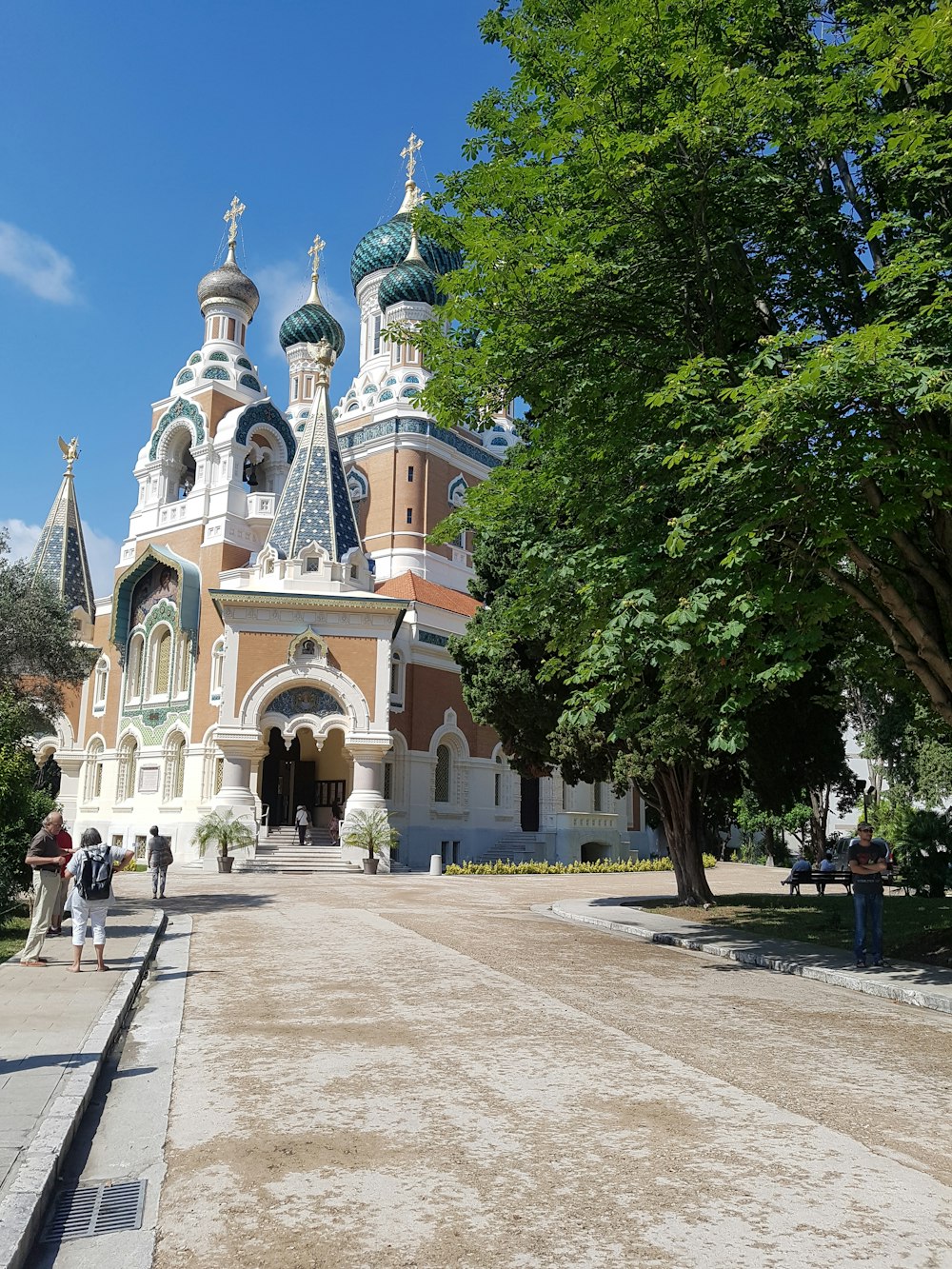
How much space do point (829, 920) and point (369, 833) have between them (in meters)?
15.2

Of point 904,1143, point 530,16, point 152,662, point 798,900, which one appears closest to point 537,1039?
point 904,1143

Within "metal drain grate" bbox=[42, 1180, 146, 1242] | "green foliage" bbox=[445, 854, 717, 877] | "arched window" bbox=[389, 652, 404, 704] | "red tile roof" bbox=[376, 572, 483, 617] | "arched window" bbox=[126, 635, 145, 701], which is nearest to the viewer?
"metal drain grate" bbox=[42, 1180, 146, 1242]

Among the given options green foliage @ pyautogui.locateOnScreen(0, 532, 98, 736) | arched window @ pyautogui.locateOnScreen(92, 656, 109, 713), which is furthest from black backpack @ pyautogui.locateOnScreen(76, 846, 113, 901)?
arched window @ pyautogui.locateOnScreen(92, 656, 109, 713)

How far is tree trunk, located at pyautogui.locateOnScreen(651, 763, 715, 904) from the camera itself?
18.1 m

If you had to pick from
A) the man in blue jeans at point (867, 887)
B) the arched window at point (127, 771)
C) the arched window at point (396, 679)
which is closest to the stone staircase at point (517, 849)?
the arched window at point (396, 679)

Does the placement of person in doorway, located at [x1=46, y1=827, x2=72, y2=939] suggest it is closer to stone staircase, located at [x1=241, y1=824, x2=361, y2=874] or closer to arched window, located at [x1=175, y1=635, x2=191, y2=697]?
stone staircase, located at [x1=241, y1=824, x2=361, y2=874]

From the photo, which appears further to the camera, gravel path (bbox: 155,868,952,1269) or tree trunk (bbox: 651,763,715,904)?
tree trunk (bbox: 651,763,715,904)

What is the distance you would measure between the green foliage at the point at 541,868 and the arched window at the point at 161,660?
41.8 feet

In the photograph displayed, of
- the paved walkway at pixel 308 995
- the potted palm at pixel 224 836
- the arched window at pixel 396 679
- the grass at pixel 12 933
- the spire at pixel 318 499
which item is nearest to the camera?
the paved walkway at pixel 308 995

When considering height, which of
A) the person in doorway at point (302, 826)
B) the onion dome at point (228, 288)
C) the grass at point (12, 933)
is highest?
the onion dome at point (228, 288)

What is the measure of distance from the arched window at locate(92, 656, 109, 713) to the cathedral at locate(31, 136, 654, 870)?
0.30 feet

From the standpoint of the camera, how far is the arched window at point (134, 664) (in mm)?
37281

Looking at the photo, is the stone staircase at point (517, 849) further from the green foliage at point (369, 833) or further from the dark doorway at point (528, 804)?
the green foliage at point (369, 833)

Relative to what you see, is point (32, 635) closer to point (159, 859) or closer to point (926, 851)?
point (159, 859)
